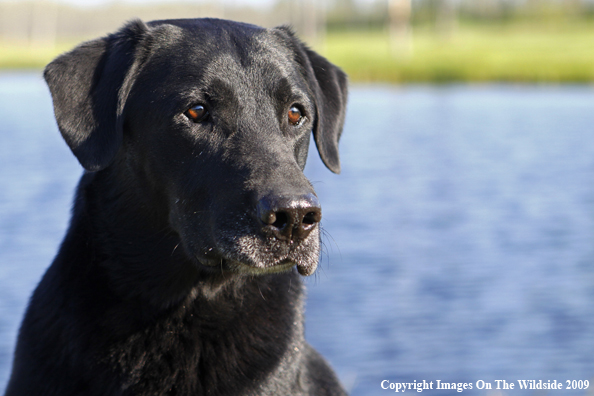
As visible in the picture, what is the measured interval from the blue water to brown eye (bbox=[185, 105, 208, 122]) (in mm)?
834

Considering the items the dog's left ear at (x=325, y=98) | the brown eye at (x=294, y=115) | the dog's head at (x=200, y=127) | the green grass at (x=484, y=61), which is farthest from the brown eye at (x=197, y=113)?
the green grass at (x=484, y=61)

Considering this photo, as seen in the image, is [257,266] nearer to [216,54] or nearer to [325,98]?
[216,54]

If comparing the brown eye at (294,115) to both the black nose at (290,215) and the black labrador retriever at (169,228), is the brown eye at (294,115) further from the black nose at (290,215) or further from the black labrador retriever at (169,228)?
the black nose at (290,215)

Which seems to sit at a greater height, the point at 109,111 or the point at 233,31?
the point at 233,31

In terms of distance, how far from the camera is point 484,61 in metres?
41.2

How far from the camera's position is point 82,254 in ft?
11.1

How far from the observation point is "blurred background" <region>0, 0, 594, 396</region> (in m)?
9.00

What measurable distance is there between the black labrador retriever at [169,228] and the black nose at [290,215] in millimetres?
125

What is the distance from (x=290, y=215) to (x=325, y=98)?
1295 mm

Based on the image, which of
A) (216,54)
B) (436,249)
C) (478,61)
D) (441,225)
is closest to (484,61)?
(478,61)

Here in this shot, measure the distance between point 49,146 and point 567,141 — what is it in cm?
1628

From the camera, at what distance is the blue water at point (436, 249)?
29.2 ft

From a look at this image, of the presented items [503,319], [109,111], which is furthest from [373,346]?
[109,111]

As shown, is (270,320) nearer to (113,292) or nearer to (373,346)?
(113,292)
